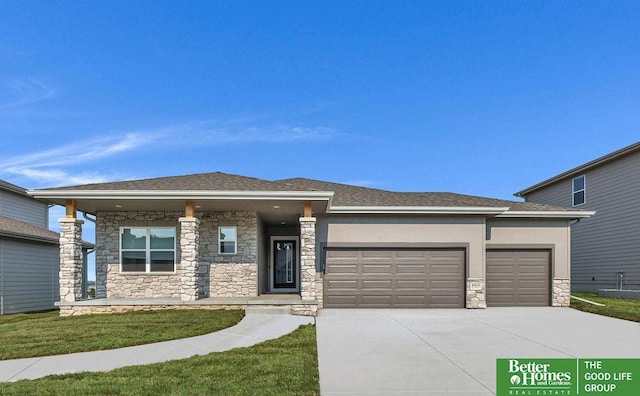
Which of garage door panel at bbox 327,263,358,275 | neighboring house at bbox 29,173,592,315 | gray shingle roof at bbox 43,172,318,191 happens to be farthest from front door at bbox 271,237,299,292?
gray shingle roof at bbox 43,172,318,191

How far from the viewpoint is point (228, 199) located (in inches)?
459

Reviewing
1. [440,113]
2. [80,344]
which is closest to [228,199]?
[80,344]

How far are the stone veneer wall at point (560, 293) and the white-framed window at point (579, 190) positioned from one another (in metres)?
7.77

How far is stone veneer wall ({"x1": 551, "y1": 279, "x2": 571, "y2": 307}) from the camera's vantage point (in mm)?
14164

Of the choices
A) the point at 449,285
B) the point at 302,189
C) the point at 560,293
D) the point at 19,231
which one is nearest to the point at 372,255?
the point at 449,285

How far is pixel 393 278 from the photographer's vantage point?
1341cm

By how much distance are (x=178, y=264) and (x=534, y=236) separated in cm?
1136

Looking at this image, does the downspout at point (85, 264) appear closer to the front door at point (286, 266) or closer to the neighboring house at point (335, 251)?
the neighboring house at point (335, 251)

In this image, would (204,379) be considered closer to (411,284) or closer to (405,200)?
(411,284)

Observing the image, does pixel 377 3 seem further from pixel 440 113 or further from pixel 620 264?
pixel 620 264

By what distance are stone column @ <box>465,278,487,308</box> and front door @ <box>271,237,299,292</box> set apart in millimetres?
6287

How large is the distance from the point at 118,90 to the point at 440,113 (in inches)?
528

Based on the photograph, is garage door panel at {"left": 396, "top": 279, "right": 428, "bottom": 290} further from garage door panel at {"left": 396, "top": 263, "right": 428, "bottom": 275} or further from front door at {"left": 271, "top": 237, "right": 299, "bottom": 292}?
front door at {"left": 271, "top": 237, "right": 299, "bottom": 292}

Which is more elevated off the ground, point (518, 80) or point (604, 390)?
point (518, 80)
